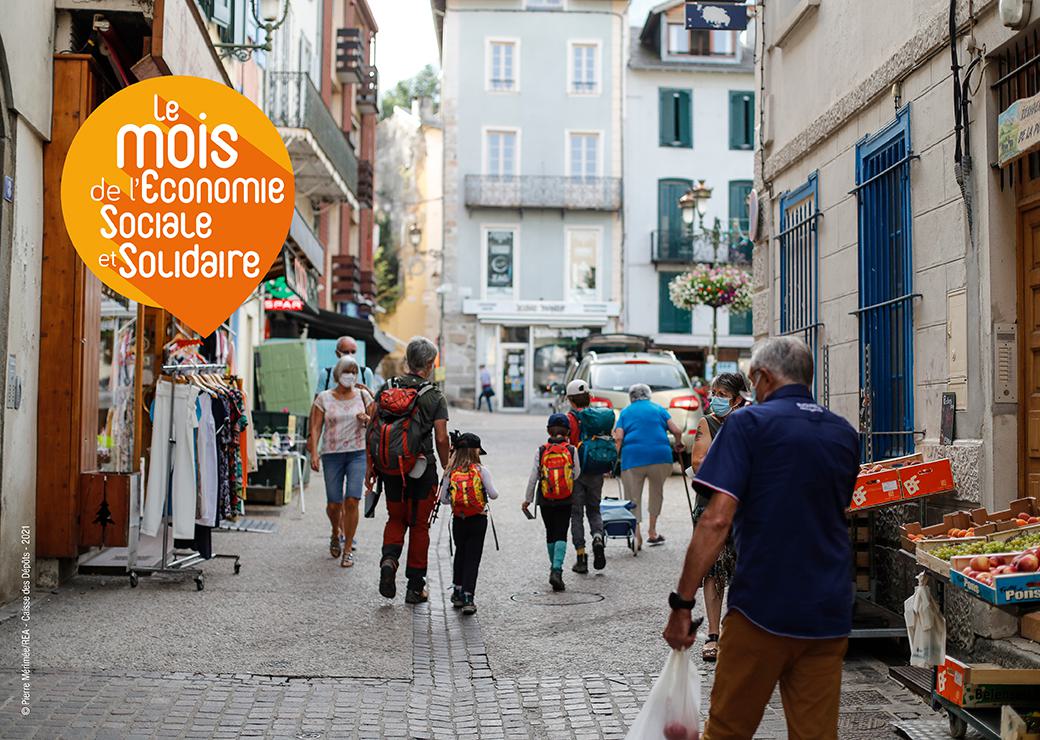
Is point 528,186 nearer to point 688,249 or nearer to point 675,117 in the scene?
point 675,117

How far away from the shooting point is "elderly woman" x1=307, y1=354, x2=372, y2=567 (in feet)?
37.5

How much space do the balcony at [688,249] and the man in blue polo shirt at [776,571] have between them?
3995 centimetres

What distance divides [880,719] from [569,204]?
127 feet

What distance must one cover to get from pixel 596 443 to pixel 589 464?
20 cm

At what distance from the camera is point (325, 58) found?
28156mm

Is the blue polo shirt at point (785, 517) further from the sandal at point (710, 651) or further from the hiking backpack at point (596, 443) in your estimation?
the hiking backpack at point (596, 443)

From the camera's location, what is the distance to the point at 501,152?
44500mm

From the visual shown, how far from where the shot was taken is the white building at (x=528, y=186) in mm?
44156

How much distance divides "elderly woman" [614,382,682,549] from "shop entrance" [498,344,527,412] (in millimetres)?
31231

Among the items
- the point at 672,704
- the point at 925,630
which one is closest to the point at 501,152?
the point at 925,630

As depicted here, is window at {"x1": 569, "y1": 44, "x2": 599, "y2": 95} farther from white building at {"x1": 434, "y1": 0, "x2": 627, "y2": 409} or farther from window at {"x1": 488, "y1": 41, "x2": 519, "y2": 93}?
window at {"x1": 488, "y1": 41, "x2": 519, "y2": 93}

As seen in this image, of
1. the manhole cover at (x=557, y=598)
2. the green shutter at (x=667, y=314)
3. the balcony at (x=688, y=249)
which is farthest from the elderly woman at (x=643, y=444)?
the green shutter at (x=667, y=314)

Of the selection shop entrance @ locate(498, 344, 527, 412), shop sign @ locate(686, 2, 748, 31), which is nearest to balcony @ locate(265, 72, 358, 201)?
shop sign @ locate(686, 2, 748, 31)

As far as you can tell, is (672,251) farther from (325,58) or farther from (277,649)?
(277,649)
